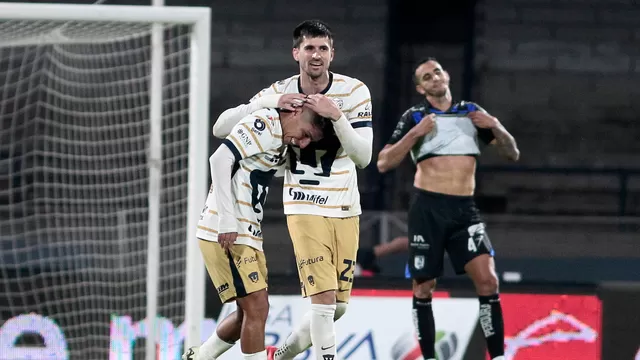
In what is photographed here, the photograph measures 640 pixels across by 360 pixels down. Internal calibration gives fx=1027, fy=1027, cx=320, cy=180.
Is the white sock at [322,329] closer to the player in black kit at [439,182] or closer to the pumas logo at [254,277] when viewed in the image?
the pumas logo at [254,277]

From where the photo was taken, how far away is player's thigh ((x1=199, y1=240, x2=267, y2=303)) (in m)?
4.32

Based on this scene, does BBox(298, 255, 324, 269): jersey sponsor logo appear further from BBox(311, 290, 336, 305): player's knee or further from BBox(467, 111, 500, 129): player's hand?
BBox(467, 111, 500, 129): player's hand

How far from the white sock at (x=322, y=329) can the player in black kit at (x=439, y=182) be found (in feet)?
3.74

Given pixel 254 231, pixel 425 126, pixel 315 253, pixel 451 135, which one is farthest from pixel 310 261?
pixel 451 135

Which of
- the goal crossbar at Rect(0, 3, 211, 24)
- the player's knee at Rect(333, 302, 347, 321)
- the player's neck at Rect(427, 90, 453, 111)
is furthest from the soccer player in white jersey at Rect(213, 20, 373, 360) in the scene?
the player's neck at Rect(427, 90, 453, 111)

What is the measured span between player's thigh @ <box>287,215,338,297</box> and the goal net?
1.52ft

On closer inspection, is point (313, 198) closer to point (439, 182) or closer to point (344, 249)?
point (344, 249)

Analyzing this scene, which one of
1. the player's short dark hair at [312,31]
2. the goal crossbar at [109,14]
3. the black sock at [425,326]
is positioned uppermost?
the goal crossbar at [109,14]

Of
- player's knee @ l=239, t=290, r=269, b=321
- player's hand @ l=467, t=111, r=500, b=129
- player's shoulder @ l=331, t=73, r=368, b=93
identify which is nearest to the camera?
player's knee @ l=239, t=290, r=269, b=321

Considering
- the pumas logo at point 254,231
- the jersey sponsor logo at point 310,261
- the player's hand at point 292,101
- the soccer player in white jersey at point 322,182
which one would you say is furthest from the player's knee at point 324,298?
the player's hand at point 292,101

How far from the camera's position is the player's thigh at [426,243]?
213 inches

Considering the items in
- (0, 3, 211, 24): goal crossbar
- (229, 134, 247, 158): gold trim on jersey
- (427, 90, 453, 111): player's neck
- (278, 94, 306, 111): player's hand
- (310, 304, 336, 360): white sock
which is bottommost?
(310, 304, 336, 360): white sock

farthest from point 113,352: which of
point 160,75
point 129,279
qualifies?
point 160,75

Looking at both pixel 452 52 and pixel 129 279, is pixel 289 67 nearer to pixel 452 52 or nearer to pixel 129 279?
pixel 452 52
